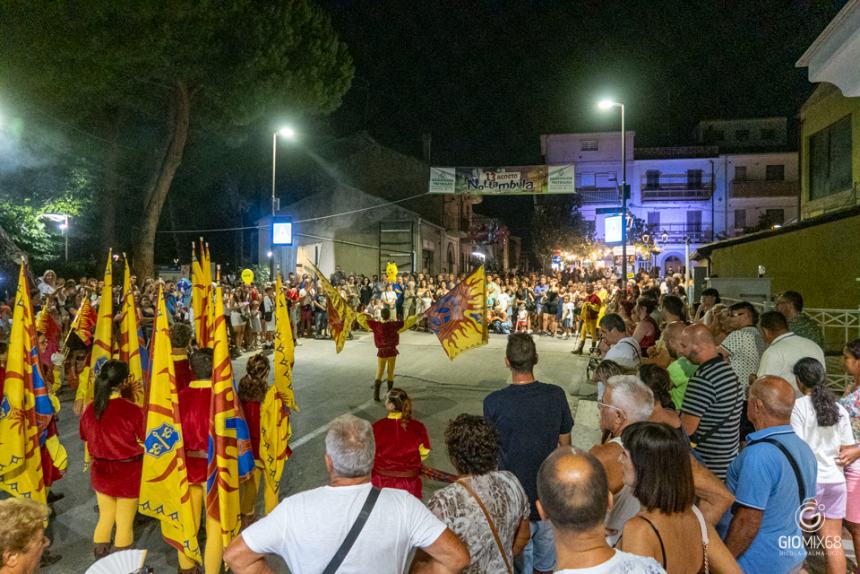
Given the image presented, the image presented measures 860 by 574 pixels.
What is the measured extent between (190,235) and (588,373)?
29354 millimetres

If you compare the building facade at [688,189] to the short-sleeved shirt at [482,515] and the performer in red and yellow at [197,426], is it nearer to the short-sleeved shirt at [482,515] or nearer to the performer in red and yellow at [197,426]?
the performer in red and yellow at [197,426]

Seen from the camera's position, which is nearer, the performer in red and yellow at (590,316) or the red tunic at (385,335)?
the red tunic at (385,335)

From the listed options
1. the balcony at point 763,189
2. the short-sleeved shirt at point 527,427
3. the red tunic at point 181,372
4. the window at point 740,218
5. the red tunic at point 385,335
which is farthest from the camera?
the window at point 740,218

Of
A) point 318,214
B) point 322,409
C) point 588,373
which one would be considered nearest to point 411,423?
point 322,409

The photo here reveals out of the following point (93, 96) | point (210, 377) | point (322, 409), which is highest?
point (93, 96)

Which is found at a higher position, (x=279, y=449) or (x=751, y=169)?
(x=751, y=169)

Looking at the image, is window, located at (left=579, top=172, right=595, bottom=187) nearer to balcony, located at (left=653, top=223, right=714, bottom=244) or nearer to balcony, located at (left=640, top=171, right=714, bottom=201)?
balcony, located at (left=640, top=171, right=714, bottom=201)

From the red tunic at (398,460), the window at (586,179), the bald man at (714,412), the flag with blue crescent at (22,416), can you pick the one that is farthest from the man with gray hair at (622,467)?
the window at (586,179)

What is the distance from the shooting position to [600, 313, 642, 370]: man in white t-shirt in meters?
5.94

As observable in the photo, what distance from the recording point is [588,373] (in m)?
12.6

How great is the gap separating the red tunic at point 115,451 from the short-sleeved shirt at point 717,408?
4187 millimetres

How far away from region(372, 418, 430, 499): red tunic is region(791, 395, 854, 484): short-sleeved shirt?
9.13 ft

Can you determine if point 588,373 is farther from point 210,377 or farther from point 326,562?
point 326,562

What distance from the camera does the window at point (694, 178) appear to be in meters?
44.7
